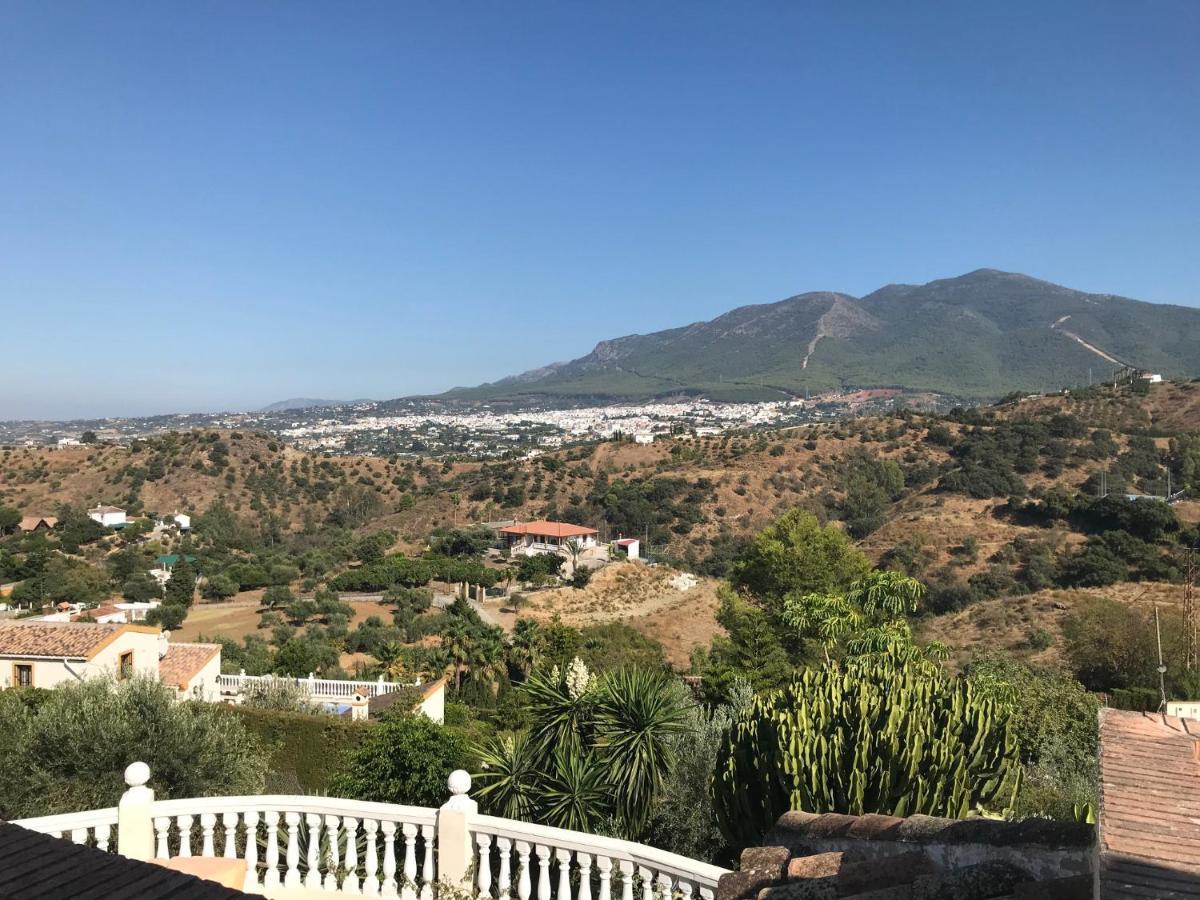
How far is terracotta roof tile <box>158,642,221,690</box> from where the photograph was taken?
682 inches

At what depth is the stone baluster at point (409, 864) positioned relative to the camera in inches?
223

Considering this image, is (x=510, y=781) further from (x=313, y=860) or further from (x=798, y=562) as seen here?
(x=798, y=562)

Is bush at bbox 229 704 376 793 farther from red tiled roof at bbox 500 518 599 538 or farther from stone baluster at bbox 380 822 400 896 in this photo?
red tiled roof at bbox 500 518 599 538

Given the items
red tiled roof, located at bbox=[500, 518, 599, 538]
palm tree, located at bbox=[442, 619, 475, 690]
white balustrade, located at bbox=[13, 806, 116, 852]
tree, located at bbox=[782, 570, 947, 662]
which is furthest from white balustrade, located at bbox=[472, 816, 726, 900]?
red tiled roof, located at bbox=[500, 518, 599, 538]

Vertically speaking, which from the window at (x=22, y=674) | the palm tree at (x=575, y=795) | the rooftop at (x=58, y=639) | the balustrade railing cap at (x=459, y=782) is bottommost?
the window at (x=22, y=674)

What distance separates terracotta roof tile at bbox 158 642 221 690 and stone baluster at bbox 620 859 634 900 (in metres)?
14.3

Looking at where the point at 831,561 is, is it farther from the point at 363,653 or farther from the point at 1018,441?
the point at 1018,441

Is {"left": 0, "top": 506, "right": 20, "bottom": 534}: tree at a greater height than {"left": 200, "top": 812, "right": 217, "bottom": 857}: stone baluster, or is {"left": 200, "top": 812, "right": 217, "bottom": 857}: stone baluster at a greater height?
{"left": 200, "top": 812, "right": 217, "bottom": 857}: stone baluster

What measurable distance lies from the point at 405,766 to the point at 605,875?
20.9 ft

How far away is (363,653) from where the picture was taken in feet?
103

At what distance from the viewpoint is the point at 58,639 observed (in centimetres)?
1627

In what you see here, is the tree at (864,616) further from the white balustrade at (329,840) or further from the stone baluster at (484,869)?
the white balustrade at (329,840)

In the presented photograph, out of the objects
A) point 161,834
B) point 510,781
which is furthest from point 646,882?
point 161,834

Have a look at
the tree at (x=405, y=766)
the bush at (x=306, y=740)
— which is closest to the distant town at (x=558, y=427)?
the bush at (x=306, y=740)
